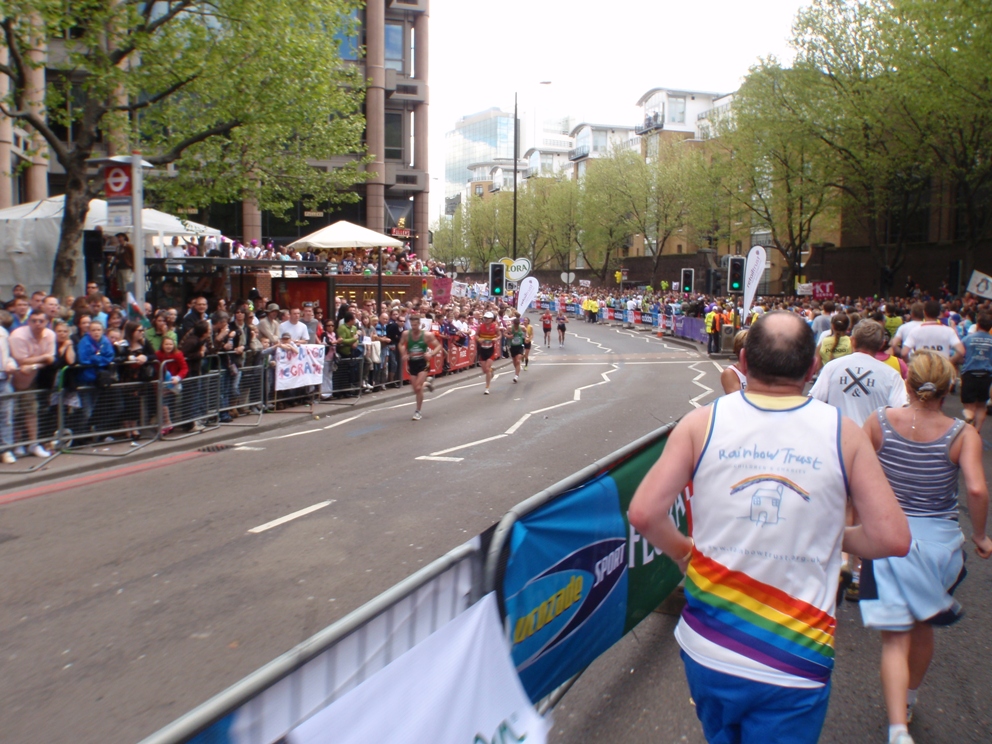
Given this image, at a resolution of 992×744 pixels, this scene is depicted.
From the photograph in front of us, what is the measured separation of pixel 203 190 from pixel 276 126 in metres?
2.39

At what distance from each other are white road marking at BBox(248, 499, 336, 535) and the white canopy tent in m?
10.9

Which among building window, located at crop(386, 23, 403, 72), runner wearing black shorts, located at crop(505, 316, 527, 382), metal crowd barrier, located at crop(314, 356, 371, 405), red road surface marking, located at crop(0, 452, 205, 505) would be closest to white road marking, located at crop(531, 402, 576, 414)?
metal crowd barrier, located at crop(314, 356, 371, 405)

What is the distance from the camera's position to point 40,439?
35.0 feet

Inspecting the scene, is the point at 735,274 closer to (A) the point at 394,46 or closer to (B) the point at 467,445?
(B) the point at 467,445

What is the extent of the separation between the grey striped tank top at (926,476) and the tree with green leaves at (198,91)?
1497 centimetres

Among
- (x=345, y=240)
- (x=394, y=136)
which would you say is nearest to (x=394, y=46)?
(x=394, y=136)

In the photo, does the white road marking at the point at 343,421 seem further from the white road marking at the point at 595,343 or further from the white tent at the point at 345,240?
the white road marking at the point at 595,343

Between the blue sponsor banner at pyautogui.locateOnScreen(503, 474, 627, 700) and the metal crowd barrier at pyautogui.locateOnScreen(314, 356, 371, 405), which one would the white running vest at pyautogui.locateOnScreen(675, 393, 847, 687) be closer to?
the blue sponsor banner at pyautogui.locateOnScreen(503, 474, 627, 700)

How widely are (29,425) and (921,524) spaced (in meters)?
10.00

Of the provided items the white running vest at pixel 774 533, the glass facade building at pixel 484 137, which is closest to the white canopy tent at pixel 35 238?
the white running vest at pixel 774 533

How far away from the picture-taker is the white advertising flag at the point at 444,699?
2193 millimetres

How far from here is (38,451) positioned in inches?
416

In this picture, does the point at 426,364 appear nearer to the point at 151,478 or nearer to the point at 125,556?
the point at 151,478

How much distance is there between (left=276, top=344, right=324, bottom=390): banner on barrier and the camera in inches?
595
